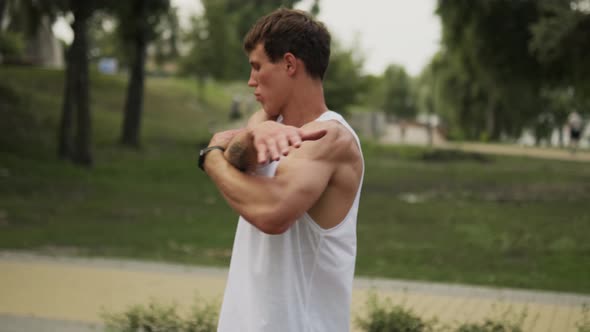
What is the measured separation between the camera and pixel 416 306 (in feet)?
29.0

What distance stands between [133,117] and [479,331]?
26.6 m

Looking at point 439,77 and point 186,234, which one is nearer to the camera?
point 186,234

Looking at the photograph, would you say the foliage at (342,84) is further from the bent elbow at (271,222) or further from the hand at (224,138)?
the bent elbow at (271,222)

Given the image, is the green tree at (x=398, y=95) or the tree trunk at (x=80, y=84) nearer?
the tree trunk at (x=80, y=84)

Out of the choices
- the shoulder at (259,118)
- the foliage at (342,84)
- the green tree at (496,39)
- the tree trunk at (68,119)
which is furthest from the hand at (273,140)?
the foliage at (342,84)

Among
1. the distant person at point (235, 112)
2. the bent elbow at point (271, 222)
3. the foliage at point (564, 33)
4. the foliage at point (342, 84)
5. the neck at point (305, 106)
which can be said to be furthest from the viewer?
the distant person at point (235, 112)

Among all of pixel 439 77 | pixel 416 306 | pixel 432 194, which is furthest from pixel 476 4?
pixel 439 77

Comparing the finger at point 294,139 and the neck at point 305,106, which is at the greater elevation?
the neck at point 305,106

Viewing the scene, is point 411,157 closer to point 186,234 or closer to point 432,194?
point 432,194

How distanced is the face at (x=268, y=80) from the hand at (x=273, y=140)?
0.83ft

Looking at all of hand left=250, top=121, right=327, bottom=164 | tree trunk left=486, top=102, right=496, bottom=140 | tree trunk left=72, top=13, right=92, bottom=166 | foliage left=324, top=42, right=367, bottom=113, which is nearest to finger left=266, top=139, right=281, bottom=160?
hand left=250, top=121, right=327, bottom=164

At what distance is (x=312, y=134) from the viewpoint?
2.61 m

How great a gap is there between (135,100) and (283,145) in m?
30.4

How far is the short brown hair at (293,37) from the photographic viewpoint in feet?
8.87
